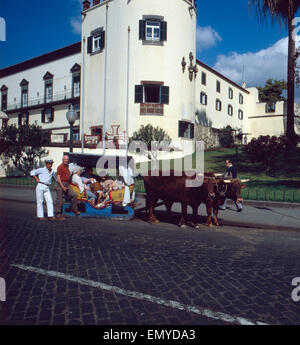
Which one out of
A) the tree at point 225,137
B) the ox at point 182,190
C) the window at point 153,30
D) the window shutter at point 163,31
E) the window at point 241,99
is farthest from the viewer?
the window at point 241,99

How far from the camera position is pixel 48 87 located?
42.0 meters

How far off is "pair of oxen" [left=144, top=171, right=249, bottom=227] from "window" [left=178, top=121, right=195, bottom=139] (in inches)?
891

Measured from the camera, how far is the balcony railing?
38.5 metres

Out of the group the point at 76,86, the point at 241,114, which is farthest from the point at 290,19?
the point at 241,114

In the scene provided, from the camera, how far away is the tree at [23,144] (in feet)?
82.2

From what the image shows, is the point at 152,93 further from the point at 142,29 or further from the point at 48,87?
the point at 48,87

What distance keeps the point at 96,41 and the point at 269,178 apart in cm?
2430

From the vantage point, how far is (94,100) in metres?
32.7

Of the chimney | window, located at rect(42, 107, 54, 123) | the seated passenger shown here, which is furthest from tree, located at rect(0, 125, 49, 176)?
the chimney

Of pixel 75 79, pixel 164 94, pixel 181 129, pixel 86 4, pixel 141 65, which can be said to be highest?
pixel 86 4

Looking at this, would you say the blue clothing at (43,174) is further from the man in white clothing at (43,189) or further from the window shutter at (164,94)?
the window shutter at (164,94)

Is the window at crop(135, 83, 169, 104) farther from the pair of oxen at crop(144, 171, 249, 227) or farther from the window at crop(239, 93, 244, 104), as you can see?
the window at crop(239, 93, 244, 104)

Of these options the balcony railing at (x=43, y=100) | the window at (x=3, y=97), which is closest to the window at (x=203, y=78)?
the balcony railing at (x=43, y=100)

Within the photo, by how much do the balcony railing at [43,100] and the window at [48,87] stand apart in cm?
15
